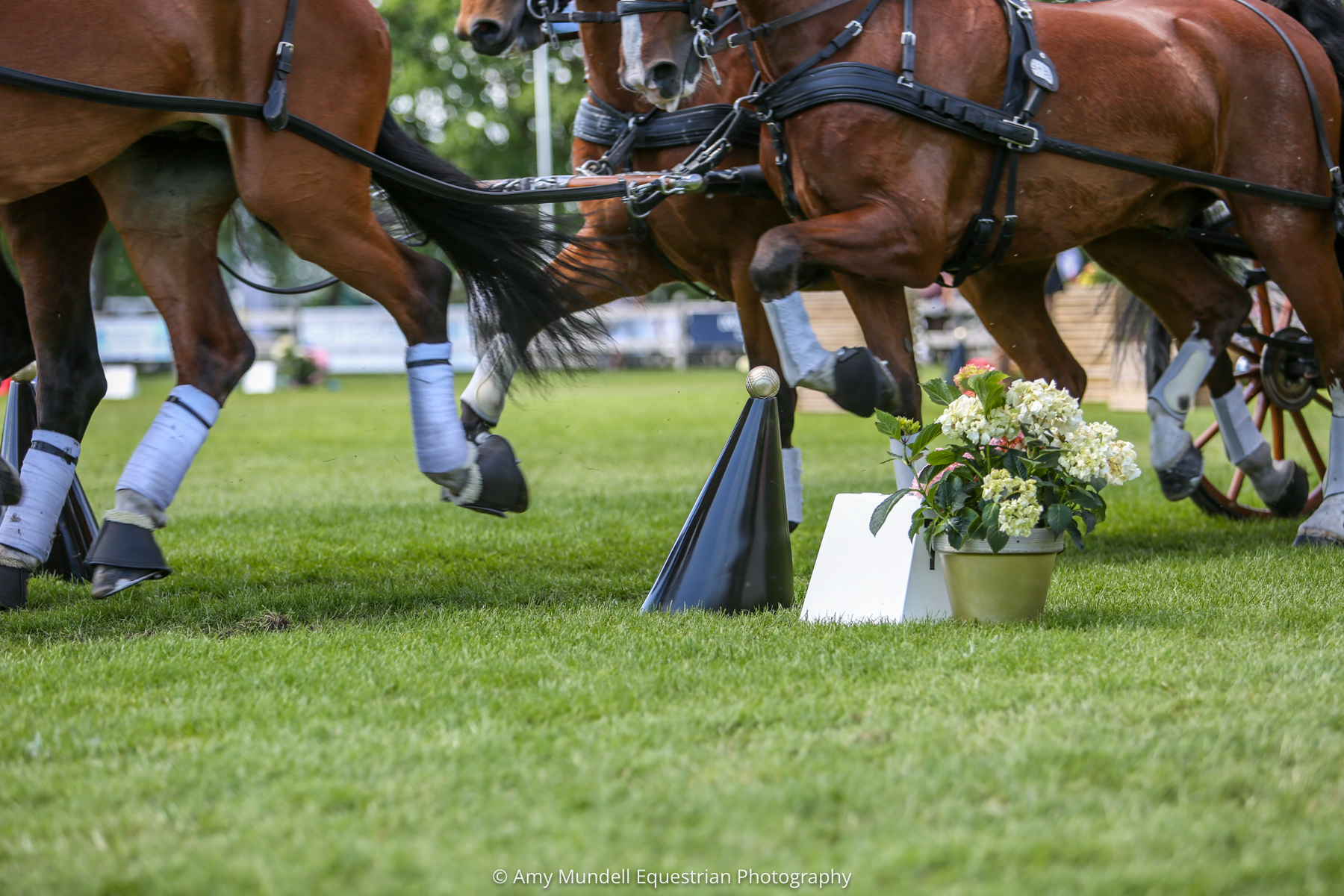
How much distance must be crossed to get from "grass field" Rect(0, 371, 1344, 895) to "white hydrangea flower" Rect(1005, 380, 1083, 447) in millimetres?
499

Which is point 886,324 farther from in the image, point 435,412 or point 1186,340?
point 1186,340

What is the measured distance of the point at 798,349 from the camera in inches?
136

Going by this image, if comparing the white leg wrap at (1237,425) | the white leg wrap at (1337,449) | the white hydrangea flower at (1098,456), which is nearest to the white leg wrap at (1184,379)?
the white leg wrap at (1237,425)

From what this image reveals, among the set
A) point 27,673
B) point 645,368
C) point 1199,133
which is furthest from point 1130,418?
point 645,368

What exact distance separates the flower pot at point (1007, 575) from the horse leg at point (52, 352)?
8.35 feet

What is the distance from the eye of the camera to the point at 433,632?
10.5ft

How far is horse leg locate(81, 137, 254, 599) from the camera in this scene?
3262mm

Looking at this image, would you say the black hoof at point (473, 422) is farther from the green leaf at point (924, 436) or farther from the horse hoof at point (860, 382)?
the green leaf at point (924, 436)

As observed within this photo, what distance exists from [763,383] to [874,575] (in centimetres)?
62

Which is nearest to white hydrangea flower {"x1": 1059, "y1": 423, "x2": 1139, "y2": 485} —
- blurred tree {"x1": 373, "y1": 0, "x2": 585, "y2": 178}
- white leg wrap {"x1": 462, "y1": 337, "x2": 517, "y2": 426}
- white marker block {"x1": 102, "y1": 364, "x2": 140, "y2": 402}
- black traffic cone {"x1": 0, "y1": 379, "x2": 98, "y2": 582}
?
white leg wrap {"x1": 462, "y1": 337, "x2": 517, "y2": 426}

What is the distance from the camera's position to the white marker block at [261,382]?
763 inches

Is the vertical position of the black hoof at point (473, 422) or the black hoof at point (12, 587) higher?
the black hoof at point (473, 422)

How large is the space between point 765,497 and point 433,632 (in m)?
1.00

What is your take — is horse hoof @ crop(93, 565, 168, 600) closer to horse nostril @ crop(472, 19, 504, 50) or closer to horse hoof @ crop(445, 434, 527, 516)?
horse hoof @ crop(445, 434, 527, 516)
